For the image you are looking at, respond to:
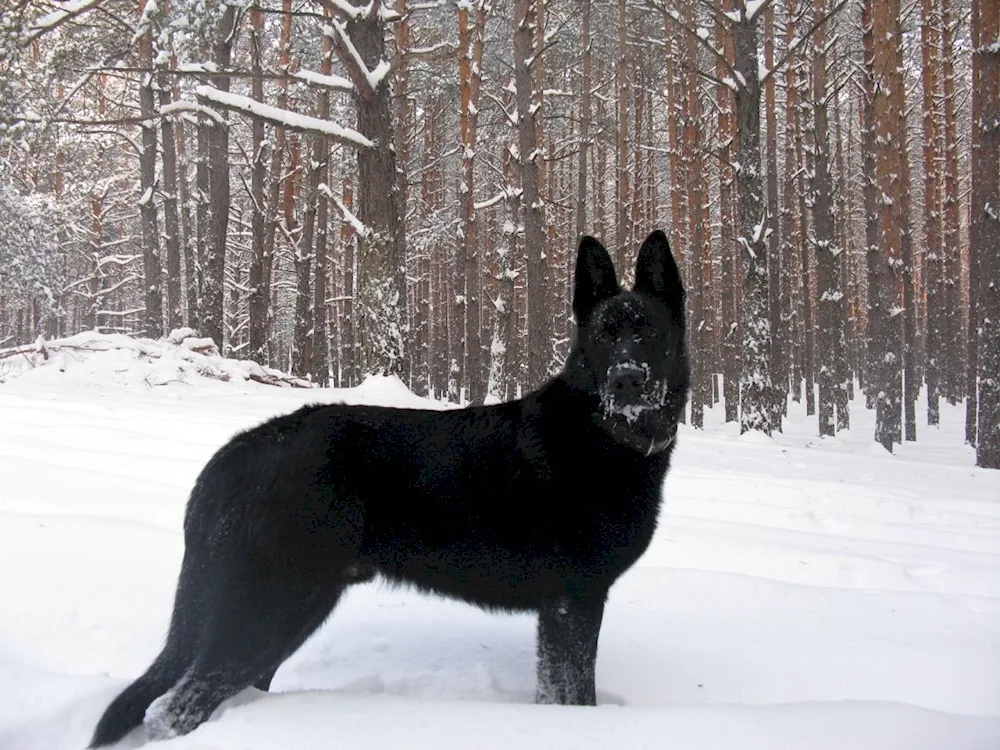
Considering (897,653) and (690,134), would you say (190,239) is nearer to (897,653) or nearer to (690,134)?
(690,134)

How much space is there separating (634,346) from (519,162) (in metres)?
12.1

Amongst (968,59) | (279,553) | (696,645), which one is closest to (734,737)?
(696,645)

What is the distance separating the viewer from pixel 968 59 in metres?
20.5

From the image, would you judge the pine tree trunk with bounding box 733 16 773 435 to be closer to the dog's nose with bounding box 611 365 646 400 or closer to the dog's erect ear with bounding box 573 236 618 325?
the dog's erect ear with bounding box 573 236 618 325

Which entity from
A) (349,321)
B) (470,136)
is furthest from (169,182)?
(349,321)

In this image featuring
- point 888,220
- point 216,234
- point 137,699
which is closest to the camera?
point 137,699

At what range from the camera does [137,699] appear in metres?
1.98

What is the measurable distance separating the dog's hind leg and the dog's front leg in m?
0.79

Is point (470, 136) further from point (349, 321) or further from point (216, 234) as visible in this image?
point (349, 321)

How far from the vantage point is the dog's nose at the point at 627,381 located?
2.33 metres

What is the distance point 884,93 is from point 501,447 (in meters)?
12.8

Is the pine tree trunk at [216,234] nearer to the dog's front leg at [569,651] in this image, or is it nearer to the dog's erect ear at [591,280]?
the dog's erect ear at [591,280]

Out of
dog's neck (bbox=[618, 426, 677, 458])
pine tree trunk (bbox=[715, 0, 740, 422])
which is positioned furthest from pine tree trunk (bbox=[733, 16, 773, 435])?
dog's neck (bbox=[618, 426, 677, 458])

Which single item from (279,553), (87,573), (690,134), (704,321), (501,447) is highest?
(690,134)
